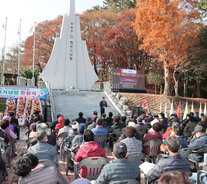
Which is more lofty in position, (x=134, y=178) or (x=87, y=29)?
(x=87, y=29)

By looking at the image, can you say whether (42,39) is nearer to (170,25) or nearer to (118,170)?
(170,25)

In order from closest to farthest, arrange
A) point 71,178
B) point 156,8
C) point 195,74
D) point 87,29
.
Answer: point 71,178, point 156,8, point 195,74, point 87,29

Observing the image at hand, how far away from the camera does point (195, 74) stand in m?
26.3

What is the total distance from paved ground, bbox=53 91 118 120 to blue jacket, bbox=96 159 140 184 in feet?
38.3

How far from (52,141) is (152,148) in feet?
6.99

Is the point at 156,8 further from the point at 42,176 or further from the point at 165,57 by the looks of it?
the point at 42,176

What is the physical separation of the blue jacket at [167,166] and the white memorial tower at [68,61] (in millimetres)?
18963

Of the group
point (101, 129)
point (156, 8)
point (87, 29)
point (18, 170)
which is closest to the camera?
point (18, 170)

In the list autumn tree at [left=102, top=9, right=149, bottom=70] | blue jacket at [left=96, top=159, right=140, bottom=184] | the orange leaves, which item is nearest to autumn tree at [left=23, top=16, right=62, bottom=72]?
autumn tree at [left=102, top=9, right=149, bottom=70]

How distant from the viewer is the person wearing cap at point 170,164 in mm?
3188

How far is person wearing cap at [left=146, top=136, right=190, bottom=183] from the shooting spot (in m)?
3.19

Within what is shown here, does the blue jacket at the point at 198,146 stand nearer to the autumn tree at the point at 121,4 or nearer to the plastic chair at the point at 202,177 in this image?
the plastic chair at the point at 202,177

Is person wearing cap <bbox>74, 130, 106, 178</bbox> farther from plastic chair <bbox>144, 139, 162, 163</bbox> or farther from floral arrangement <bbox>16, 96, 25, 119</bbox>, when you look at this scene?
floral arrangement <bbox>16, 96, 25, 119</bbox>

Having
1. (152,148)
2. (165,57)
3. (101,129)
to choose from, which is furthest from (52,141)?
(165,57)
